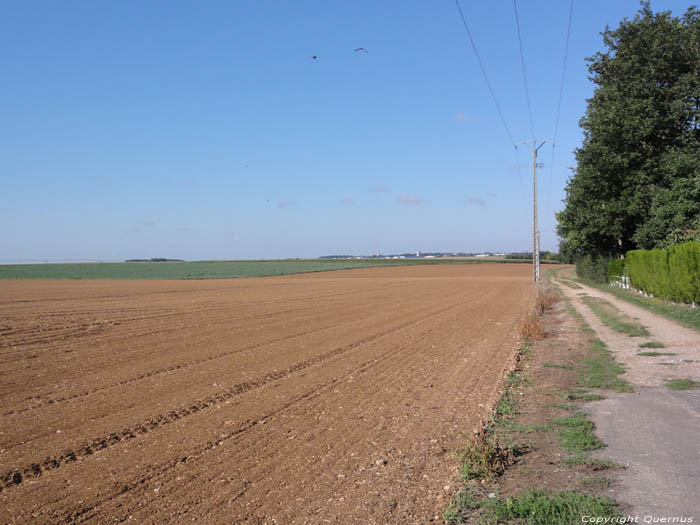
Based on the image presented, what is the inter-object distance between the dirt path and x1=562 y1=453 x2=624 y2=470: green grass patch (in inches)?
5.5

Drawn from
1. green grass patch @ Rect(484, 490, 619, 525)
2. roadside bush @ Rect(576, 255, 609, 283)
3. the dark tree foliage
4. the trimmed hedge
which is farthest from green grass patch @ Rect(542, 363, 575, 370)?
roadside bush @ Rect(576, 255, 609, 283)

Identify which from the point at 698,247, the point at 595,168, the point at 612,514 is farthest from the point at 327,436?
the point at 595,168

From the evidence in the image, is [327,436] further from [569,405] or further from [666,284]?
[666,284]

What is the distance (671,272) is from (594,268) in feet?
98.8

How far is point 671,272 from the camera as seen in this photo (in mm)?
23438

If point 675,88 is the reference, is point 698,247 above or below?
below

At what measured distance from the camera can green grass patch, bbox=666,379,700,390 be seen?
9.17 m

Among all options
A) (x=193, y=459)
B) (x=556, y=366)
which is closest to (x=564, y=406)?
(x=556, y=366)

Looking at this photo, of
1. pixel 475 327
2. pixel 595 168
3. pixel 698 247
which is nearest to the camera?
pixel 475 327

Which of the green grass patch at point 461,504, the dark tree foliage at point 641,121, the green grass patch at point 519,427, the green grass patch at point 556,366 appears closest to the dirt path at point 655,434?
the green grass patch at point 519,427

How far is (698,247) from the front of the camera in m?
20.5

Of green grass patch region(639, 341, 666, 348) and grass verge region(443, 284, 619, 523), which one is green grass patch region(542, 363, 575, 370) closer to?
green grass patch region(639, 341, 666, 348)

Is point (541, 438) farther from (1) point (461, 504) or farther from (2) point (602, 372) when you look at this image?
(2) point (602, 372)

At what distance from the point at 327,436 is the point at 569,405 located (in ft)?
12.7
